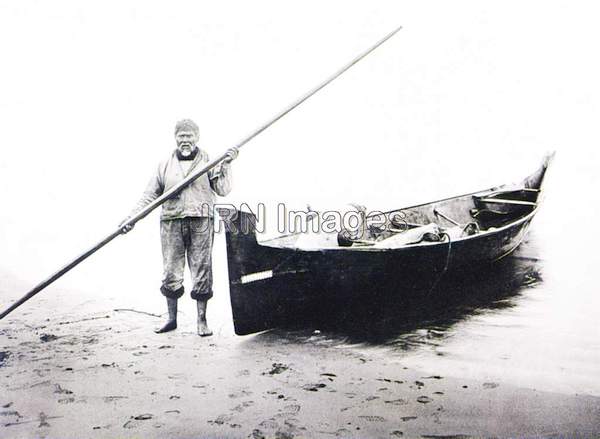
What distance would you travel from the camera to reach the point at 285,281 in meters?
Answer: 3.32

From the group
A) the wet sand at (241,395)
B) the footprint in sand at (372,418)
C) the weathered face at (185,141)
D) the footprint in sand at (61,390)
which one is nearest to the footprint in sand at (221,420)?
the wet sand at (241,395)

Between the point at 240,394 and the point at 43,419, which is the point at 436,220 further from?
the point at 43,419

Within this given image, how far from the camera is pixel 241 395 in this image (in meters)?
2.87

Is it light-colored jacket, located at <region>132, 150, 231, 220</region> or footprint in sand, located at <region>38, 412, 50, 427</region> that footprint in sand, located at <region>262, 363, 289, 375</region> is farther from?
footprint in sand, located at <region>38, 412, 50, 427</region>

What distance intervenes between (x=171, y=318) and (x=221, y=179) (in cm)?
103

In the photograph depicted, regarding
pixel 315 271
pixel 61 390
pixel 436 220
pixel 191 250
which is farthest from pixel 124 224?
pixel 436 220

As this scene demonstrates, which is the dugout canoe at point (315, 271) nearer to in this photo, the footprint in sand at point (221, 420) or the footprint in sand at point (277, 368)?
the footprint in sand at point (277, 368)

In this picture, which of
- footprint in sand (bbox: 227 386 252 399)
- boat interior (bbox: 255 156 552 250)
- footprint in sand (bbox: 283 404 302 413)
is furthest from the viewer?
boat interior (bbox: 255 156 552 250)

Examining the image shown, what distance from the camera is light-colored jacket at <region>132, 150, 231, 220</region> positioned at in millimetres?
3264

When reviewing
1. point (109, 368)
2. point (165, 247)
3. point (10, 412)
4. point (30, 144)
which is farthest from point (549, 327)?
point (30, 144)

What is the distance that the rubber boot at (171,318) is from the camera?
334cm

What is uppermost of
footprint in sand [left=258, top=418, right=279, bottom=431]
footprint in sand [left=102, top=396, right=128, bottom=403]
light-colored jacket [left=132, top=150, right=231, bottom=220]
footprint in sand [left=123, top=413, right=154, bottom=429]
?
light-colored jacket [left=132, top=150, right=231, bottom=220]

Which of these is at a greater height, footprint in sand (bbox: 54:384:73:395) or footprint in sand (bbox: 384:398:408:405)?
footprint in sand (bbox: 54:384:73:395)

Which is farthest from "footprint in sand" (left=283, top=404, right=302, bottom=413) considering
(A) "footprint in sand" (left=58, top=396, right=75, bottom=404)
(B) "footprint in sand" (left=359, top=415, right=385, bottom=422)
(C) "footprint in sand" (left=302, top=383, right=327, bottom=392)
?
(A) "footprint in sand" (left=58, top=396, right=75, bottom=404)
